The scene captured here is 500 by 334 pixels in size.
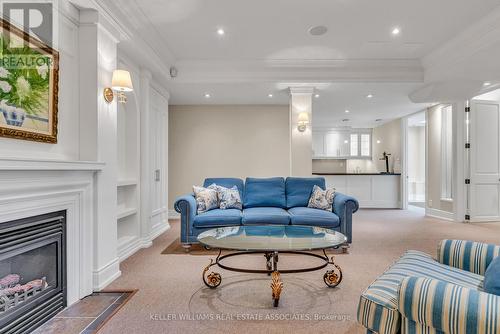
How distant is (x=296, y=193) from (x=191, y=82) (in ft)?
8.12

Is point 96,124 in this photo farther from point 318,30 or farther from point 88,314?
point 318,30

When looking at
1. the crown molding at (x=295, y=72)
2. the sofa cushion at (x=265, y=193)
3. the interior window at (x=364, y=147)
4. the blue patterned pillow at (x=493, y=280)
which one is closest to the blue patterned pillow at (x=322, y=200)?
the sofa cushion at (x=265, y=193)

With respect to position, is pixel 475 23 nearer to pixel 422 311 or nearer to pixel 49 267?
pixel 422 311

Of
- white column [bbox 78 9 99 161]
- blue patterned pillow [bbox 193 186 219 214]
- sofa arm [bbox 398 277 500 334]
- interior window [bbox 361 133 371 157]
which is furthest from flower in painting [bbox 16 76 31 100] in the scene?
interior window [bbox 361 133 371 157]

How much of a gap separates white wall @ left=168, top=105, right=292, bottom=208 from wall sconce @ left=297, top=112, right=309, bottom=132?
1.36 meters

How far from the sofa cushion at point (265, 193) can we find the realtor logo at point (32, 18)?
2.98 m

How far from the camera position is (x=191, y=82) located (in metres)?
4.95

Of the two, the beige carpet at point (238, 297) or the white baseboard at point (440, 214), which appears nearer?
the beige carpet at point (238, 297)

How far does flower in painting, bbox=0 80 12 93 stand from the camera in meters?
1.86

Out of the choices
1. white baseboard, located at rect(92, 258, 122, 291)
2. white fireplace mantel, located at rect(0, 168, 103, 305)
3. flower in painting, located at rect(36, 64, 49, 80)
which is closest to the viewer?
white fireplace mantel, located at rect(0, 168, 103, 305)

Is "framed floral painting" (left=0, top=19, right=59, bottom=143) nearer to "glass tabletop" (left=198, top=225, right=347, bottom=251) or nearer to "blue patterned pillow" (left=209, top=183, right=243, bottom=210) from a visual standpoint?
"glass tabletop" (left=198, top=225, right=347, bottom=251)

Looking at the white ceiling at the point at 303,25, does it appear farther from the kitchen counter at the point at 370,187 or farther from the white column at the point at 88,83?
the kitchen counter at the point at 370,187

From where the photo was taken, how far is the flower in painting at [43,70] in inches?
85.4

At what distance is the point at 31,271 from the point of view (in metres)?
2.09
